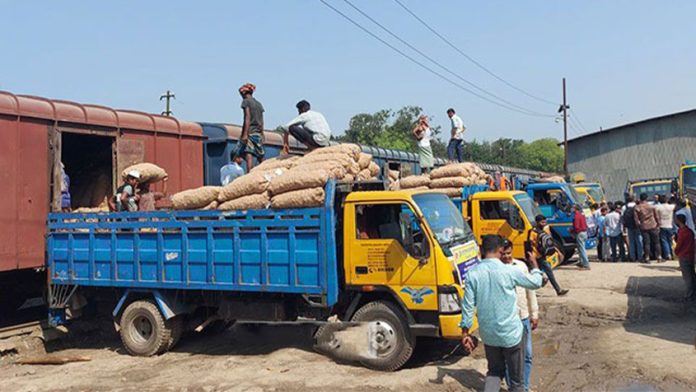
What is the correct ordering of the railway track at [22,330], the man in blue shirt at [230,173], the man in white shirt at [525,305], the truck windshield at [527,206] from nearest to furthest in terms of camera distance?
the man in white shirt at [525,305]
the railway track at [22,330]
the man in blue shirt at [230,173]
the truck windshield at [527,206]

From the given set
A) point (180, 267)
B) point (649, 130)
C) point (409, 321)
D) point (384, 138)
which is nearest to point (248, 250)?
point (180, 267)

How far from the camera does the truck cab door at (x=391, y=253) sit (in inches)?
247

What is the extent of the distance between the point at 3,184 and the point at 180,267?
3.35 meters

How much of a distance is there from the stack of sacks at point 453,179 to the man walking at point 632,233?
19.1ft

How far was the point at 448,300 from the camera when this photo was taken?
618 centimetres

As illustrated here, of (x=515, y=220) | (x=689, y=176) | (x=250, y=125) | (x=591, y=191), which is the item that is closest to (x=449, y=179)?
(x=515, y=220)

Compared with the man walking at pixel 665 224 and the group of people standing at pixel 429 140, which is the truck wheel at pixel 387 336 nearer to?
the group of people standing at pixel 429 140

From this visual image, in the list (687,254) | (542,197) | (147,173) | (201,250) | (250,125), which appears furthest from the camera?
(542,197)

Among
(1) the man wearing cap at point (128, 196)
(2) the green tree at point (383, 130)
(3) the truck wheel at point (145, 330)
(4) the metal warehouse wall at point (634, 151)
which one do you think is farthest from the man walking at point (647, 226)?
(2) the green tree at point (383, 130)

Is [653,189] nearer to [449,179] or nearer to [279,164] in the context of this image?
[449,179]

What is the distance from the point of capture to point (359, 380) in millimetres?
6262

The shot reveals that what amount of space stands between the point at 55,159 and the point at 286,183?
4716mm

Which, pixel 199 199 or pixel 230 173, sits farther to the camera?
pixel 230 173

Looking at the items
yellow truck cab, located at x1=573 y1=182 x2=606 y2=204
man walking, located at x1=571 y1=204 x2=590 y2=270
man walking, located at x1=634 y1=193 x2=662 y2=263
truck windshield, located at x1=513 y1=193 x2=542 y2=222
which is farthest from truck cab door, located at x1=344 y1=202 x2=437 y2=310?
yellow truck cab, located at x1=573 y1=182 x2=606 y2=204
